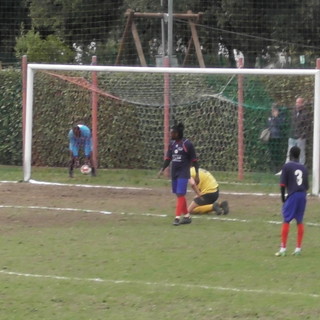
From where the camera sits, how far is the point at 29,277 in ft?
36.9

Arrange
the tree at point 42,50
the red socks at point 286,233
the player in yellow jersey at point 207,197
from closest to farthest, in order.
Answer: the red socks at point 286,233, the player in yellow jersey at point 207,197, the tree at point 42,50

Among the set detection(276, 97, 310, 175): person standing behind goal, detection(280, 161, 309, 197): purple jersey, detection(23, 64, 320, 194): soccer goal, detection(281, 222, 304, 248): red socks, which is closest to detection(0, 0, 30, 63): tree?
detection(23, 64, 320, 194): soccer goal

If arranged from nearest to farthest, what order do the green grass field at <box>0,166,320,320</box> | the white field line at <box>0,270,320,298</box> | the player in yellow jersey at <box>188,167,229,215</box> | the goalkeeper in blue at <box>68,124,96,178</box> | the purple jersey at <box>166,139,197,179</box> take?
the green grass field at <box>0,166,320,320</box>, the white field line at <box>0,270,320,298</box>, the purple jersey at <box>166,139,197,179</box>, the player in yellow jersey at <box>188,167,229,215</box>, the goalkeeper in blue at <box>68,124,96,178</box>

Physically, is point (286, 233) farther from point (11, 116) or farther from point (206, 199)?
point (11, 116)

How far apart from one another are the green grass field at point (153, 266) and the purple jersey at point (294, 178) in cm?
91

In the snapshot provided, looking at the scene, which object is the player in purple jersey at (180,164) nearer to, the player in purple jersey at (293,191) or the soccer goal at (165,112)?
the player in purple jersey at (293,191)

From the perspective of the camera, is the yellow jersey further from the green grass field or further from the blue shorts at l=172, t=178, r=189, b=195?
the blue shorts at l=172, t=178, r=189, b=195

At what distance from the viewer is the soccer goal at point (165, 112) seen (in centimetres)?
1989

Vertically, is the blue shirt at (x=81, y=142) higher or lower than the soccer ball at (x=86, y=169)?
higher

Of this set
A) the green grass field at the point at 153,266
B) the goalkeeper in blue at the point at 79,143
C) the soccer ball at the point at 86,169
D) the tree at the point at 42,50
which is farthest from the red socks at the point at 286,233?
the tree at the point at 42,50

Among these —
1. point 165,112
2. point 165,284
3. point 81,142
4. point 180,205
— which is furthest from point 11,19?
point 165,284

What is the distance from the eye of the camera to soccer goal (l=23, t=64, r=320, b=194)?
65.3 feet

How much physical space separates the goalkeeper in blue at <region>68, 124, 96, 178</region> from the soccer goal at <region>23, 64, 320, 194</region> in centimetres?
79

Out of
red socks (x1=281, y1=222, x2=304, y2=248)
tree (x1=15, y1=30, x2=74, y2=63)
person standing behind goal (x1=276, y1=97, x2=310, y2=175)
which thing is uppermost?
tree (x1=15, y1=30, x2=74, y2=63)
